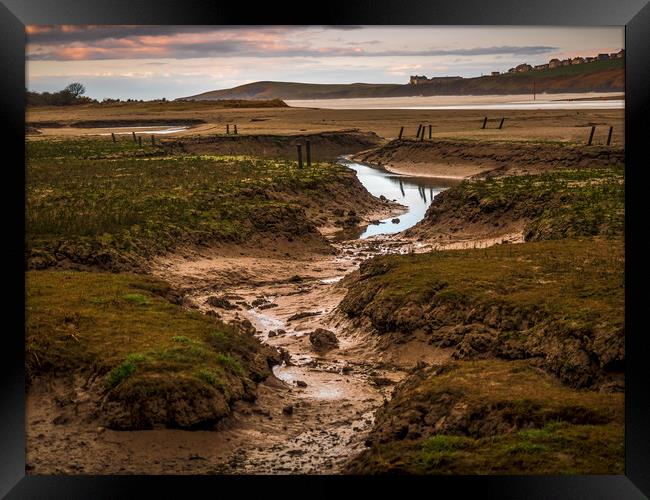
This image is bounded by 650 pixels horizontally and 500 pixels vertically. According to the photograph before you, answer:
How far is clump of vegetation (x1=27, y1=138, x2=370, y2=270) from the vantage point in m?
27.2

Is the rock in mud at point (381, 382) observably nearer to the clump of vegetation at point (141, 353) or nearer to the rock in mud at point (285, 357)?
the rock in mud at point (285, 357)

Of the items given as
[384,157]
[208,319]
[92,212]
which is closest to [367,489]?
[208,319]

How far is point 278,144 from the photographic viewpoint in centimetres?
7369

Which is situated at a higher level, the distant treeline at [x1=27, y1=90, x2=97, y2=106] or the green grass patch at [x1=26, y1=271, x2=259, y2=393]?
the distant treeline at [x1=27, y1=90, x2=97, y2=106]

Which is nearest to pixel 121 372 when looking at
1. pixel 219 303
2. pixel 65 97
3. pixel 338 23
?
pixel 338 23

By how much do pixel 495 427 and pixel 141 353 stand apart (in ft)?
20.2

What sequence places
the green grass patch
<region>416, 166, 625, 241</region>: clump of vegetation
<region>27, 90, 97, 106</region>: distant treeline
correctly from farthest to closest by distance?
<region>27, 90, 97, 106</region>: distant treeline
<region>416, 166, 625, 241</region>: clump of vegetation
the green grass patch

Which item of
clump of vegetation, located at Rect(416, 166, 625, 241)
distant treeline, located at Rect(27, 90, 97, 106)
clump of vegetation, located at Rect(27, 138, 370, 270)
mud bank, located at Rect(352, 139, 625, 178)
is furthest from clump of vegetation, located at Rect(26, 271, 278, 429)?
distant treeline, located at Rect(27, 90, 97, 106)

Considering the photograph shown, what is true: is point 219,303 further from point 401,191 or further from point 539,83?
point 539,83

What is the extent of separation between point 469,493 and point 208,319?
8862mm

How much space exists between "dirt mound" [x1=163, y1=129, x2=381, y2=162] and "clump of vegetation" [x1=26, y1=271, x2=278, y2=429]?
45460mm

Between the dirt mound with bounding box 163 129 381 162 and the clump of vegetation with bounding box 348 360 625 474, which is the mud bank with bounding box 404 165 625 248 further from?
the dirt mound with bounding box 163 129 381 162

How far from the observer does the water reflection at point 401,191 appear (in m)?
39.9

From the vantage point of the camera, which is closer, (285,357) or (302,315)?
(285,357)
